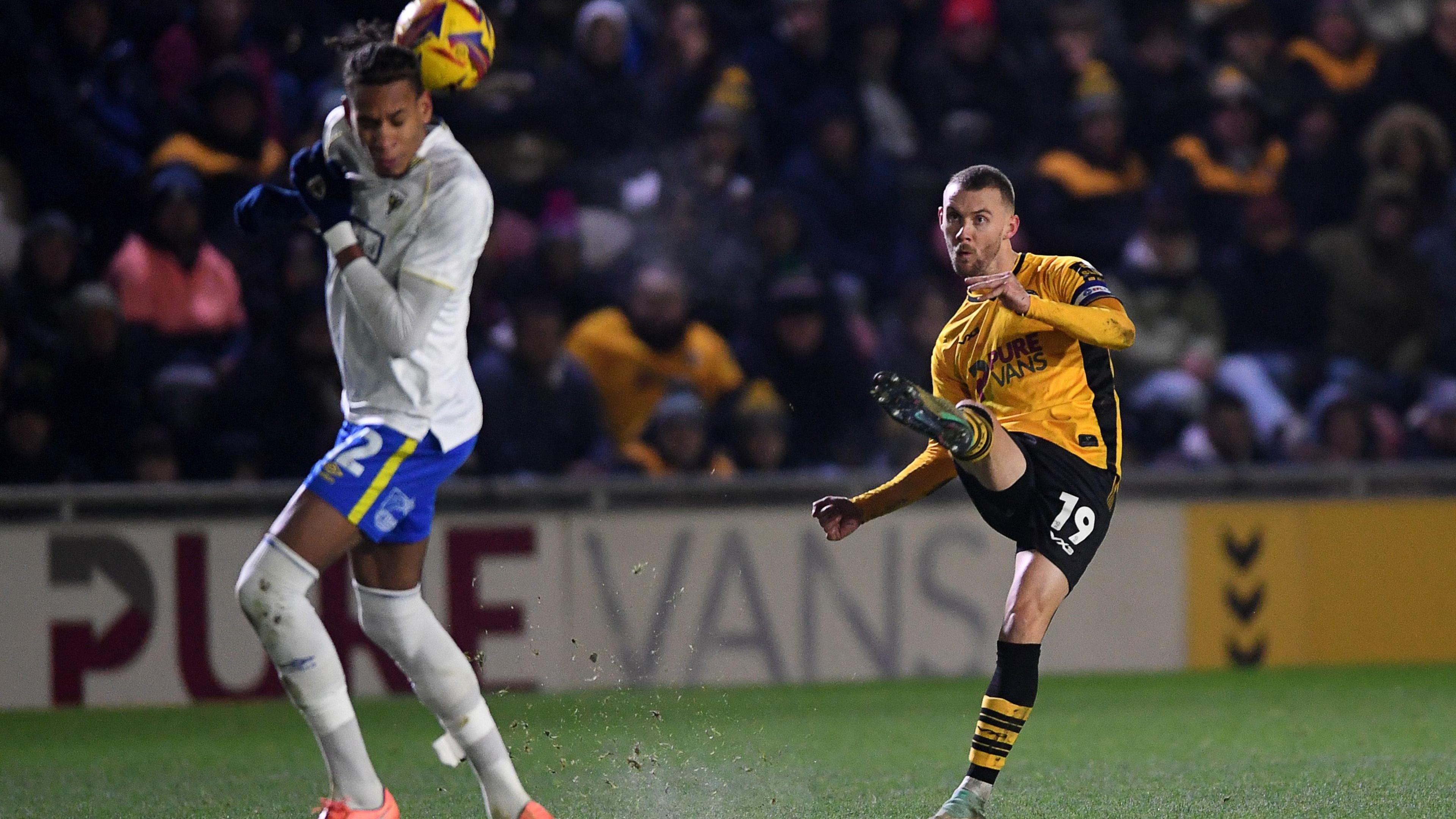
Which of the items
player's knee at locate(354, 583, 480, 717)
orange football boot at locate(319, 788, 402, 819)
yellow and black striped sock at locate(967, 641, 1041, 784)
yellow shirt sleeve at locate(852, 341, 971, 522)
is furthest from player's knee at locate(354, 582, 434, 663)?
yellow and black striped sock at locate(967, 641, 1041, 784)

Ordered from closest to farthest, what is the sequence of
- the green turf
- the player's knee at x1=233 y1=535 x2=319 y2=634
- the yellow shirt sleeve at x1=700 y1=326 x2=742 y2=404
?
the player's knee at x1=233 y1=535 x2=319 y2=634 < the green turf < the yellow shirt sleeve at x1=700 y1=326 x2=742 y2=404

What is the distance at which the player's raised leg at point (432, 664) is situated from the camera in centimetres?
466

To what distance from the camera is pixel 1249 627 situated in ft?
32.5

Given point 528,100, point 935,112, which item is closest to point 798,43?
point 935,112

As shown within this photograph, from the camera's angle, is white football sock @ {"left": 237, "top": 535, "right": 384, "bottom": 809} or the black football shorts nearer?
white football sock @ {"left": 237, "top": 535, "right": 384, "bottom": 809}

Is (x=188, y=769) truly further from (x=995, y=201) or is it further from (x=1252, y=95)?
(x=1252, y=95)

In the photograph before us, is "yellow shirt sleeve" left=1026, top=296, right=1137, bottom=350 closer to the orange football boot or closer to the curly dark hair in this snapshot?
the curly dark hair

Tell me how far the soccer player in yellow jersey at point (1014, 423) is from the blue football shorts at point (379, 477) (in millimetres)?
1204

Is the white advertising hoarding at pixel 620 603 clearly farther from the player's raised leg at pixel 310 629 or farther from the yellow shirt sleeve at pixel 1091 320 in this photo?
the yellow shirt sleeve at pixel 1091 320

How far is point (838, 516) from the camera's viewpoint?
5.37 metres

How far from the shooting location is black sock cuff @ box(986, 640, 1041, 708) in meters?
4.97

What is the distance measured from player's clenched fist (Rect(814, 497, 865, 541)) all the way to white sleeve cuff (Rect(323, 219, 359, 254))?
1619mm

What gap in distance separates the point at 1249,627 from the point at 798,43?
4543 mm

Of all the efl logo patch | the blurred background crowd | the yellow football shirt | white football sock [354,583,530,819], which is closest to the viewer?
the efl logo patch
